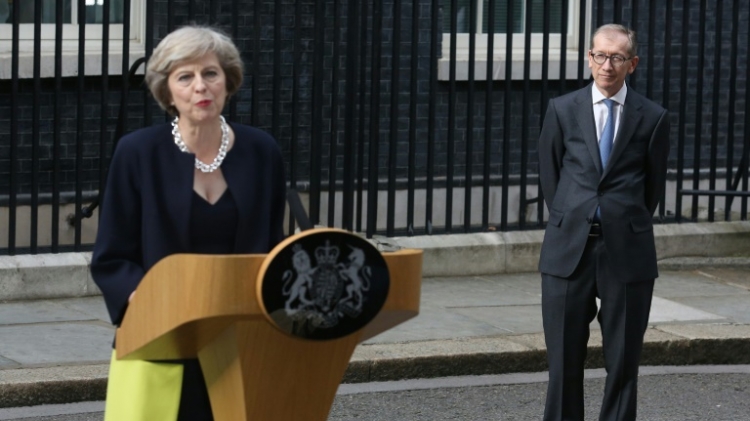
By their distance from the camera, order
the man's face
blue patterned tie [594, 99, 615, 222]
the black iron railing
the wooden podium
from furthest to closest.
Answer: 1. the black iron railing
2. blue patterned tie [594, 99, 615, 222]
3. the man's face
4. the wooden podium

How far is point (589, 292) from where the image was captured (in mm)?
5918

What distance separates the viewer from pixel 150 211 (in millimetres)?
3590

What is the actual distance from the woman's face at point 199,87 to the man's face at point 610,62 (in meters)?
2.50

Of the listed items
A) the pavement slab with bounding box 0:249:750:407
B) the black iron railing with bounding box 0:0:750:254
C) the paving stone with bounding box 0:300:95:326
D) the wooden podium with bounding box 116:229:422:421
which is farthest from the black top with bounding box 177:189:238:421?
the black iron railing with bounding box 0:0:750:254

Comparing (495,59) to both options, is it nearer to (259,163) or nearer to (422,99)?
(422,99)

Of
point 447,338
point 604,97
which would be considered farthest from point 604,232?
point 447,338

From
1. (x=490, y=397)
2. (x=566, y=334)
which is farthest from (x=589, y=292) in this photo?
(x=490, y=397)

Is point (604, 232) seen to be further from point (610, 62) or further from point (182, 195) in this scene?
point (182, 195)

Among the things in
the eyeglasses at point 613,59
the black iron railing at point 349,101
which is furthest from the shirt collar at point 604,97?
the black iron railing at point 349,101

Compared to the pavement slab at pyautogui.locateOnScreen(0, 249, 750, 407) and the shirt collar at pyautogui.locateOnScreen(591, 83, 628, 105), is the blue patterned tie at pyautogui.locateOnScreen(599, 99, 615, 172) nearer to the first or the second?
the shirt collar at pyautogui.locateOnScreen(591, 83, 628, 105)

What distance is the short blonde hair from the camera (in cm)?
358

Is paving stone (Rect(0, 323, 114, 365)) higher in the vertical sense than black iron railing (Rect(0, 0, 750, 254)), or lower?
lower

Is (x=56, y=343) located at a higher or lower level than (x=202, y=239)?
lower

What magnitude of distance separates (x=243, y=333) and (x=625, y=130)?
292 cm
